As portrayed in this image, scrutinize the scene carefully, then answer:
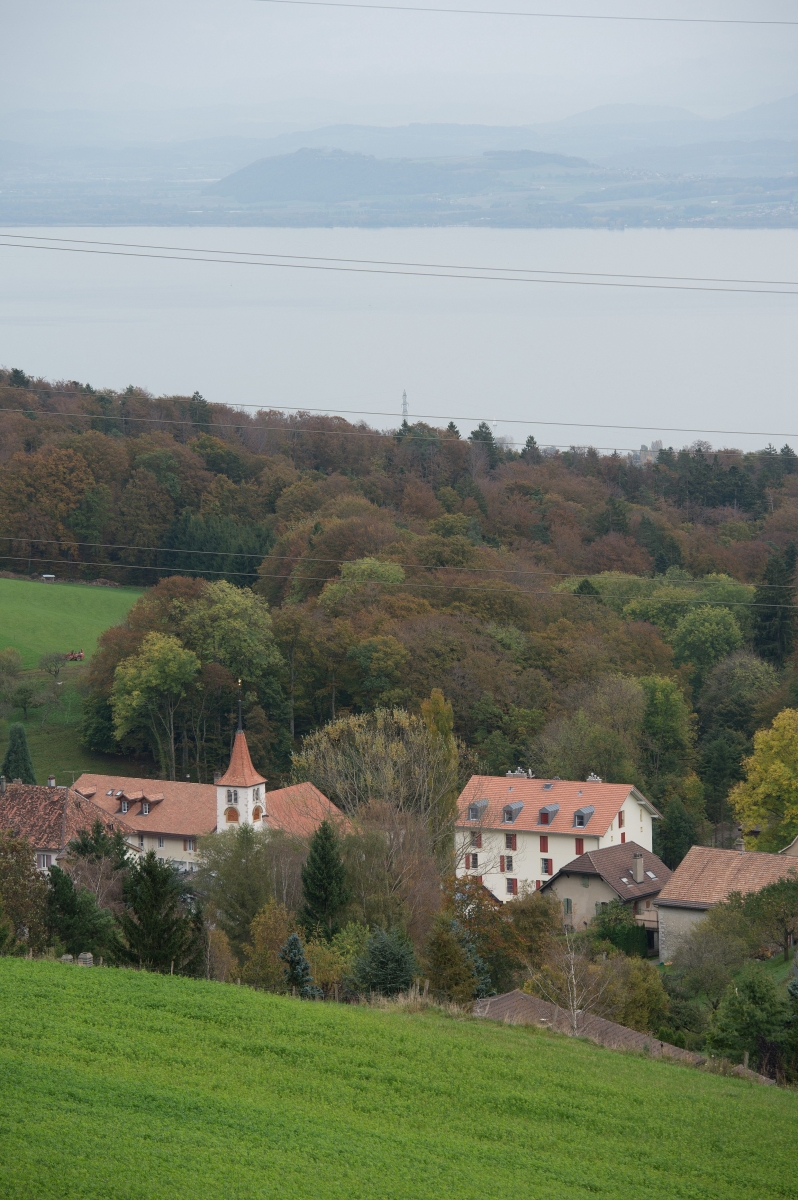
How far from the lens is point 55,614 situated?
7256 centimetres

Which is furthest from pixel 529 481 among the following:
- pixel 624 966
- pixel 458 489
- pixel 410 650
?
pixel 624 966

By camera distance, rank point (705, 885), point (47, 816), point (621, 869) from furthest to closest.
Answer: point (47, 816) → point (621, 869) → point (705, 885)

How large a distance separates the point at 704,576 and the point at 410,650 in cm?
2158

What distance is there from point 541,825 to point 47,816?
57.8 feet

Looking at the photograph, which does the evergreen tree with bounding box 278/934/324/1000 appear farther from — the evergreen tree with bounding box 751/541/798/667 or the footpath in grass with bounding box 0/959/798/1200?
the evergreen tree with bounding box 751/541/798/667

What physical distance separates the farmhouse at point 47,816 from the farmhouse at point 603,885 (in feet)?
50.2

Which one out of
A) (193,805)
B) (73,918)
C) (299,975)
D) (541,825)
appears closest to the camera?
(299,975)

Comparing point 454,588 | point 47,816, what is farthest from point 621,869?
point 47,816

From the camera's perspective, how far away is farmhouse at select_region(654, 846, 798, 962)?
1547 inches

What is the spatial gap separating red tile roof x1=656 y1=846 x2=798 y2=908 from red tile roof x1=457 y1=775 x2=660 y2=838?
6.60m

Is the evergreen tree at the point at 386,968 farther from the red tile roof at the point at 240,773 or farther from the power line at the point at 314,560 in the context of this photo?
the power line at the point at 314,560

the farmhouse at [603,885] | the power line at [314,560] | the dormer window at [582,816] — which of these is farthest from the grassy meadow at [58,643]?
the farmhouse at [603,885]

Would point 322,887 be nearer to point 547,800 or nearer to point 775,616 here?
point 547,800

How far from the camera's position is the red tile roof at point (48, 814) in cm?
4588
